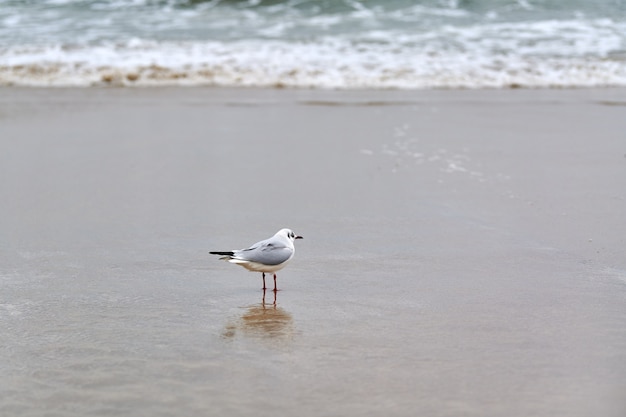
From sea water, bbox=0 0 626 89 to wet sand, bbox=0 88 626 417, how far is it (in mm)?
3479

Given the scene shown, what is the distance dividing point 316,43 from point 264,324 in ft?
36.0

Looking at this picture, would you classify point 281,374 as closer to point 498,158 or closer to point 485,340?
point 485,340

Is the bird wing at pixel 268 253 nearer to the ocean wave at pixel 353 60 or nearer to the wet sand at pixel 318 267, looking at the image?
the wet sand at pixel 318 267

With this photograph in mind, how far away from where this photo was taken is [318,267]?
432 centimetres

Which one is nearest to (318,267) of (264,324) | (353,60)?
(264,324)

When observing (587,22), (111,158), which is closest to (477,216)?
(111,158)

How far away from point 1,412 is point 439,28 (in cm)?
1334

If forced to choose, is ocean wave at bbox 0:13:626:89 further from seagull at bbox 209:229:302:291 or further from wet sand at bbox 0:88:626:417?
seagull at bbox 209:229:302:291

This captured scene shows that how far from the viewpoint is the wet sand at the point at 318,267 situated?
2.86 metres

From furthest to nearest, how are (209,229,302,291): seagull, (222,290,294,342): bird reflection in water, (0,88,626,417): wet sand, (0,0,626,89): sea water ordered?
(0,0,626,89): sea water → (209,229,302,291): seagull → (222,290,294,342): bird reflection in water → (0,88,626,417): wet sand

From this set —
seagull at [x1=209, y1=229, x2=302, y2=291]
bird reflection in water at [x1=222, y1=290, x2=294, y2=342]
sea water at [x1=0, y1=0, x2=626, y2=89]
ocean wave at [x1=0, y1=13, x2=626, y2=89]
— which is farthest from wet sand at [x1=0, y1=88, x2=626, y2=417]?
sea water at [x1=0, y1=0, x2=626, y2=89]

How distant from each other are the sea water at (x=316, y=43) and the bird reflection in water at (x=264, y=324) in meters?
7.99

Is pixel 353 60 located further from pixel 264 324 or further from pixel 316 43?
pixel 264 324

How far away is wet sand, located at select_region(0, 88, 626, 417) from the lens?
2855 millimetres
